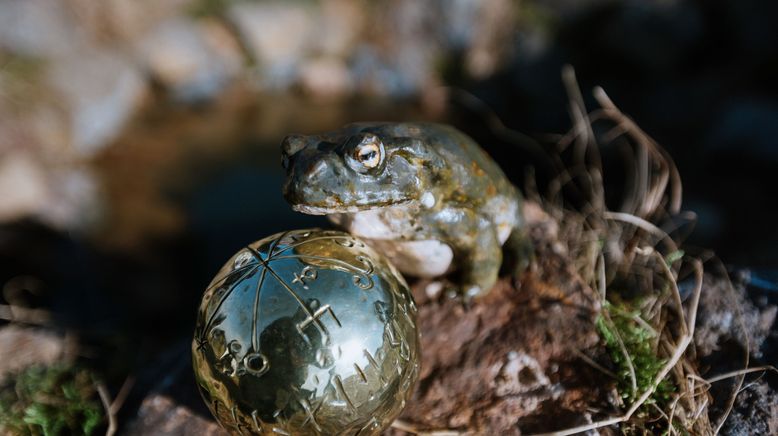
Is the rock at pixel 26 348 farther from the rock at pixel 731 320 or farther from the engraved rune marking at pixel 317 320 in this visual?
the rock at pixel 731 320

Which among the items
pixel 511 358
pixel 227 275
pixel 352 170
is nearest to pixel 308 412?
pixel 227 275

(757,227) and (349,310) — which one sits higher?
(349,310)

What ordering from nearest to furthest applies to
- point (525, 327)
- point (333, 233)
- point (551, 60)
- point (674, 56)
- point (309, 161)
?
1. point (309, 161)
2. point (333, 233)
3. point (525, 327)
4. point (674, 56)
5. point (551, 60)

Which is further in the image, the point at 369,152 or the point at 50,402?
the point at 50,402

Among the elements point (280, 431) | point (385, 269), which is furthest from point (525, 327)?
point (280, 431)

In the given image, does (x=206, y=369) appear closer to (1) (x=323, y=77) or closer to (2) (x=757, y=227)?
(2) (x=757, y=227)

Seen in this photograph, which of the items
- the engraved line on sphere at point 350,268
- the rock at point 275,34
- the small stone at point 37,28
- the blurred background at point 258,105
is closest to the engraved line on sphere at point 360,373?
the engraved line on sphere at point 350,268

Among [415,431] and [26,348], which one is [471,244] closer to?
[415,431]
